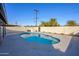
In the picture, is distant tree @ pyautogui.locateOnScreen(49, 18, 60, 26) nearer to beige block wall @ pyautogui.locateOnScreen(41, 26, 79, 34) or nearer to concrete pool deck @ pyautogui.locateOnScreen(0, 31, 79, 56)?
beige block wall @ pyautogui.locateOnScreen(41, 26, 79, 34)

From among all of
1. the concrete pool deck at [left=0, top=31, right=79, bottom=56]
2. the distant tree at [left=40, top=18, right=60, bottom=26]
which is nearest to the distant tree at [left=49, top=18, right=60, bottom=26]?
the distant tree at [left=40, top=18, right=60, bottom=26]

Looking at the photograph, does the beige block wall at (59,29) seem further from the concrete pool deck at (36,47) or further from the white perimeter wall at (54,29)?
the concrete pool deck at (36,47)

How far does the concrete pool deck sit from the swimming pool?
0.05 m

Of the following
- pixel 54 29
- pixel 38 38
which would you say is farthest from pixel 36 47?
pixel 54 29

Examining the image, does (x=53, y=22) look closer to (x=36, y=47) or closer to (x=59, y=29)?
(x=59, y=29)

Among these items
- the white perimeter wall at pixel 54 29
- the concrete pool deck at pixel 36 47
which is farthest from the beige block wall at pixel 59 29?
the concrete pool deck at pixel 36 47

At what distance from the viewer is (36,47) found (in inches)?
176

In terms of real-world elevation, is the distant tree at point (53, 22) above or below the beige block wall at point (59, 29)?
above

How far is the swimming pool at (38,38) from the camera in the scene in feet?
14.7

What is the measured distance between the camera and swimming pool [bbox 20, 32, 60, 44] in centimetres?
447

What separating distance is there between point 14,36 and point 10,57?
38 centimetres

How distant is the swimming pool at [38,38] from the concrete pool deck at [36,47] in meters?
0.05

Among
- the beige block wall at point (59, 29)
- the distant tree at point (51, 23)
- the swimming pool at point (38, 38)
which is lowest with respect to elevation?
the swimming pool at point (38, 38)

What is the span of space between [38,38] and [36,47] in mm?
161
